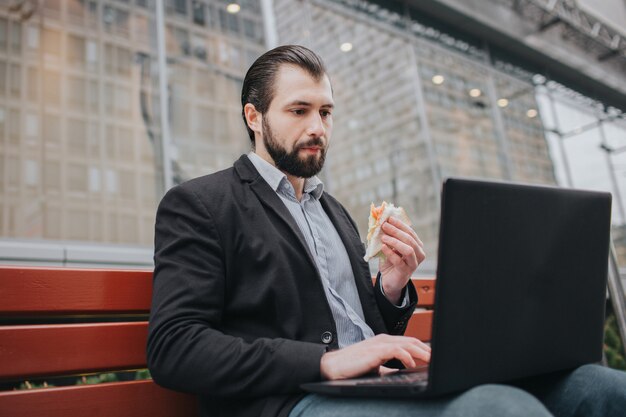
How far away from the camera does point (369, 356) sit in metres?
1.18

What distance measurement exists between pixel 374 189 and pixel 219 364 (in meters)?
6.42

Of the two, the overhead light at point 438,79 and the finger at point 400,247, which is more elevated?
the overhead light at point 438,79

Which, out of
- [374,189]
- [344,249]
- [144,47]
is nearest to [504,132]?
[374,189]

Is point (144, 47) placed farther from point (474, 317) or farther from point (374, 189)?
point (474, 317)

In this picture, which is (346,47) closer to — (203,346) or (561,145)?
(561,145)

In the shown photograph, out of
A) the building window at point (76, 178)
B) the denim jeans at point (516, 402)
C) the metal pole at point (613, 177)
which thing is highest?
the metal pole at point (613, 177)

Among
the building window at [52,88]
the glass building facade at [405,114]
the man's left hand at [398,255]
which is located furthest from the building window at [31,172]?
the man's left hand at [398,255]

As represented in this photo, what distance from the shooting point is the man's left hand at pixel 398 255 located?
5.31ft

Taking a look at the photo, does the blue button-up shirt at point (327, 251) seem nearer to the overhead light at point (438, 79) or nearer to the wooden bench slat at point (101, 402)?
the wooden bench slat at point (101, 402)

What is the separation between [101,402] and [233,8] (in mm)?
5736

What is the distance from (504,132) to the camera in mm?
9328

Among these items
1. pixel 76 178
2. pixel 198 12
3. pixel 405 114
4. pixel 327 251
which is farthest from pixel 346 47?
A: pixel 327 251

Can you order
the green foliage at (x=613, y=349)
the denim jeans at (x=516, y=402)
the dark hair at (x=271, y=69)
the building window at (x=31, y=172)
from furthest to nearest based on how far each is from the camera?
the building window at (x=31, y=172), the green foliage at (x=613, y=349), the dark hair at (x=271, y=69), the denim jeans at (x=516, y=402)

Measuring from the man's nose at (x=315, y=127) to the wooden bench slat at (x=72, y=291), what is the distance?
2.36ft
